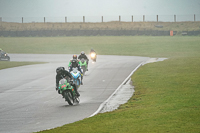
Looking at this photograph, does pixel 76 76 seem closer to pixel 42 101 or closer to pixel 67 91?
pixel 42 101

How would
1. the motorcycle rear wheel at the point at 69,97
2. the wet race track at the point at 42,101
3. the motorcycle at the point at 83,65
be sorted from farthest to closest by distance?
the motorcycle at the point at 83,65 < the motorcycle rear wheel at the point at 69,97 < the wet race track at the point at 42,101

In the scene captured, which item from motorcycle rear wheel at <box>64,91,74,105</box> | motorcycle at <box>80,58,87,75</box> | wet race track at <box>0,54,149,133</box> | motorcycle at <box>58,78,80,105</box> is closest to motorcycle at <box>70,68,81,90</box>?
wet race track at <box>0,54,149,133</box>

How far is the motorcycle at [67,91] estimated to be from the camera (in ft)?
49.6

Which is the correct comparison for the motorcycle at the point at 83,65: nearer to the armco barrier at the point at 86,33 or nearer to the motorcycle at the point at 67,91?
the motorcycle at the point at 67,91

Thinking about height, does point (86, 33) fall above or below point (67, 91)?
above

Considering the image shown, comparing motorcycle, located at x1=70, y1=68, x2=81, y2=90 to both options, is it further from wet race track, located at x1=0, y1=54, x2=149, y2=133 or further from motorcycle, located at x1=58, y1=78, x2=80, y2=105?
motorcycle, located at x1=58, y1=78, x2=80, y2=105

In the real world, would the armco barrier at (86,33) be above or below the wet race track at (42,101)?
above

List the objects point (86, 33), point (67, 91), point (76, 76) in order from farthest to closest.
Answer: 1. point (86, 33)
2. point (76, 76)
3. point (67, 91)

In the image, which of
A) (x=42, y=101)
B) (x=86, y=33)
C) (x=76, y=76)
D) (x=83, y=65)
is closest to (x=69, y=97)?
(x=42, y=101)

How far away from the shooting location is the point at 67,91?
15.3 metres

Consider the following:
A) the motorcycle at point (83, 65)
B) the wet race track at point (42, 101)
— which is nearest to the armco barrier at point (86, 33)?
the wet race track at point (42, 101)

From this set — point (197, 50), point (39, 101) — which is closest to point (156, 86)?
point (39, 101)

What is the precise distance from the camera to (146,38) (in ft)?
233

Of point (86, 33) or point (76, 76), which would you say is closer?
point (76, 76)
